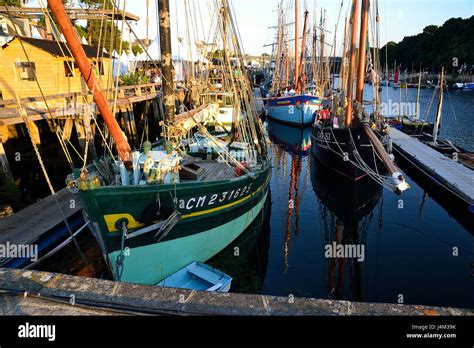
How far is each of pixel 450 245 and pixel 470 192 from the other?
3.26 m

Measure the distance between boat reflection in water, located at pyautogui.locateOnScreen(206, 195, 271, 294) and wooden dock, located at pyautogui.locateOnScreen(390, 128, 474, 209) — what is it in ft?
28.0

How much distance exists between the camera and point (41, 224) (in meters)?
10.1

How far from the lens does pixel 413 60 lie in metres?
111

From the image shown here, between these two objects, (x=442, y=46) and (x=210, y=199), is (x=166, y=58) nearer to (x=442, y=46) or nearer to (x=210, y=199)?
(x=210, y=199)

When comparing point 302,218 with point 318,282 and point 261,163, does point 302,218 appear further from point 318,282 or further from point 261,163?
point 318,282

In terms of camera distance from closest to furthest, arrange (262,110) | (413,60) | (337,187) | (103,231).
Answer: (103,231) < (337,187) < (262,110) < (413,60)

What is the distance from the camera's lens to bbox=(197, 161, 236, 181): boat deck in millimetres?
9820

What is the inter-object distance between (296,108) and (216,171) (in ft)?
85.6

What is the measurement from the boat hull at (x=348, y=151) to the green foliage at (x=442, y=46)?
9066 cm

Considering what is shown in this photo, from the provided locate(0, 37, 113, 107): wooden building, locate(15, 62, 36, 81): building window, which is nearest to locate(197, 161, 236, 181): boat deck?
locate(0, 37, 113, 107): wooden building

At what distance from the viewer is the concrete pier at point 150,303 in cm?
388

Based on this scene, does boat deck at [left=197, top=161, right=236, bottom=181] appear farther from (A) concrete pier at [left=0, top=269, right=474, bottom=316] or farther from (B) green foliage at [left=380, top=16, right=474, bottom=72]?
(B) green foliage at [left=380, top=16, right=474, bottom=72]

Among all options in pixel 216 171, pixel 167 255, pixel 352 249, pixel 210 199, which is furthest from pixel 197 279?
pixel 352 249
